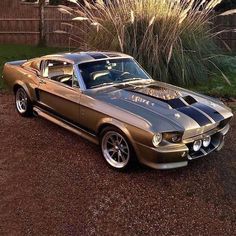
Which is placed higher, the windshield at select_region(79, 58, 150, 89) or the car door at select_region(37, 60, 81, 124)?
the windshield at select_region(79, 58, 150, 89)

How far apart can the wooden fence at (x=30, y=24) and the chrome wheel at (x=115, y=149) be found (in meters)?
11.4

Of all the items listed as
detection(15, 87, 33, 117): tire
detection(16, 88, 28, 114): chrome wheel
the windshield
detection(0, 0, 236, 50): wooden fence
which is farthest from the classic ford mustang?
detection(0, 0, 236, 50): wooden fence

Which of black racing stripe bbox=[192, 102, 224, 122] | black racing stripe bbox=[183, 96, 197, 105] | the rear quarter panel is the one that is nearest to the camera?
black racing stripe bbox=[192, 102, 224, 122]

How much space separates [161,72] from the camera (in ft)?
29.4

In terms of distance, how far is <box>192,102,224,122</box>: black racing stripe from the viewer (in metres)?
4.99

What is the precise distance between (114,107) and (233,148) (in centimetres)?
194

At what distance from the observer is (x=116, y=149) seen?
5.00 metres

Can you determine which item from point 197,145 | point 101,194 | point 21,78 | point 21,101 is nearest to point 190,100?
point 197,145

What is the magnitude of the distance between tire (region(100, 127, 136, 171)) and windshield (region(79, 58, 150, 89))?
0.86 m

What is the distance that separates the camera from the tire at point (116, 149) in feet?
15.7

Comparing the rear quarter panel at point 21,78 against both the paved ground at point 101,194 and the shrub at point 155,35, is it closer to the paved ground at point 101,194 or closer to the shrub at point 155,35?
the paved ground at point 101,194

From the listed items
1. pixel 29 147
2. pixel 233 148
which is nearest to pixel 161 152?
pixel 233 148

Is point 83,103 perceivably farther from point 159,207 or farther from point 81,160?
point 159,207

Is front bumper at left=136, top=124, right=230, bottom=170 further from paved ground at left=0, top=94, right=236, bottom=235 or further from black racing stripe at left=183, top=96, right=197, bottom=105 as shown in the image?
black racing stripe at left=183, top=96, right=197, bottom=105
